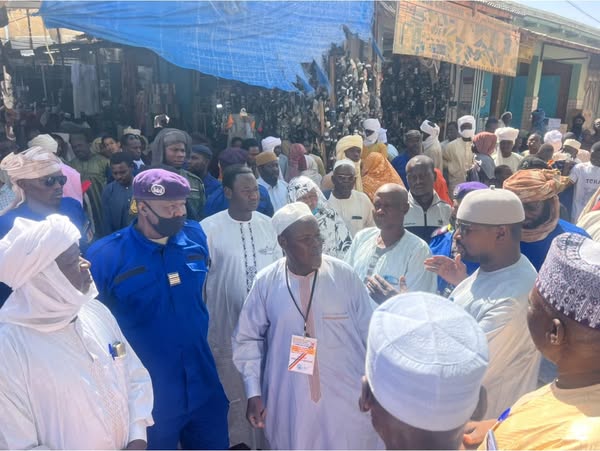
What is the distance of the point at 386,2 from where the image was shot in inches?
295

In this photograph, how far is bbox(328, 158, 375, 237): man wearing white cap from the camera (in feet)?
14.2

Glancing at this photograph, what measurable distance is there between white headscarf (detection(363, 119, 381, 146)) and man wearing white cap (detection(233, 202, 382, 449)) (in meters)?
4.94

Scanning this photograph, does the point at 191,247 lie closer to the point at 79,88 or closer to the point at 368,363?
the point at 368,363

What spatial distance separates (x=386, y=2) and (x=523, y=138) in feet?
20.8

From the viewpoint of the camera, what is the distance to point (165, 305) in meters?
2.48

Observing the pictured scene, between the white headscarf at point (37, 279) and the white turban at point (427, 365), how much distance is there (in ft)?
3.93

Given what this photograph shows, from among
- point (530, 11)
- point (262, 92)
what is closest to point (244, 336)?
point (262, 92)

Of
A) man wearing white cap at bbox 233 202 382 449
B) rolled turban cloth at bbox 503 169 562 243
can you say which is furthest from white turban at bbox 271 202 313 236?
rolled turban cloth at bbox 503 169 562 243

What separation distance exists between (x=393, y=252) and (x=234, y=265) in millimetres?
1088

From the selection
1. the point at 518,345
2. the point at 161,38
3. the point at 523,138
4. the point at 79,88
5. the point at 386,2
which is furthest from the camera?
the point at 523,138

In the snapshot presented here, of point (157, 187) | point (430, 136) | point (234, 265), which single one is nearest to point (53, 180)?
point (157, 187)

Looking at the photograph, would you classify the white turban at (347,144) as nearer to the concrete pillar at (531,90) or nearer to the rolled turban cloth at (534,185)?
the rolled turban cloth at (534,185)

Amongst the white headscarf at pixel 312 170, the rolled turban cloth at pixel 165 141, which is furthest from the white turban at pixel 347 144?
the rolled turban cloth at pixel 165 141

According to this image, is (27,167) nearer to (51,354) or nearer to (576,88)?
(51,354)
